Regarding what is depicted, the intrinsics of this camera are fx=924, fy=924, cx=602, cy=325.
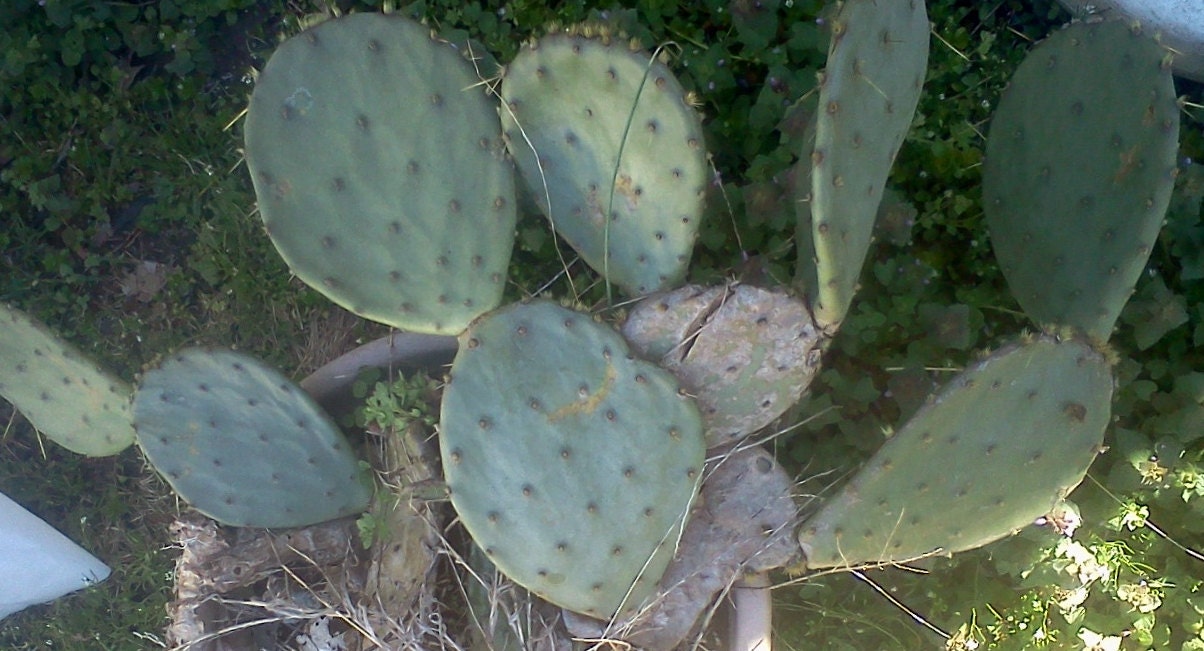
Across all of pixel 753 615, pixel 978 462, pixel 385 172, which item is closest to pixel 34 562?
pixel 385 172

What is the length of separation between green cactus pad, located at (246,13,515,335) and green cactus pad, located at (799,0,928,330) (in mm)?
502

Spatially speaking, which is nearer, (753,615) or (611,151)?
(611,151)

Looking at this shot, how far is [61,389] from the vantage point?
1.67 metres

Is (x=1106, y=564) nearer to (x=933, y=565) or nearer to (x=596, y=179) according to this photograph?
(x=933, y=565)

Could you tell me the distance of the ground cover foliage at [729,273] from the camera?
179cm

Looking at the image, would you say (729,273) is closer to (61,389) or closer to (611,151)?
(611,151)

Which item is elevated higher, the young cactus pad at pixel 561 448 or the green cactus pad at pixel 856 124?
the green cactus pad at pixel 856 124

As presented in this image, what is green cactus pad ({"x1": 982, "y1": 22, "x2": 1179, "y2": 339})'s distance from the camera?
1438 mm

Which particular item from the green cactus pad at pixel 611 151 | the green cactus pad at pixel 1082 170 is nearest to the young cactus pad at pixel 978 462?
the green cactus pad at pixel 1082 170

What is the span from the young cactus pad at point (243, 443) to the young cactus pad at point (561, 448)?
0.34 meters

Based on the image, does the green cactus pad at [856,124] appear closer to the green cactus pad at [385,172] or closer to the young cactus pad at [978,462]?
the young cactus pad at [978,462]

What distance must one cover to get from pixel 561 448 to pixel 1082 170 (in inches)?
38.1

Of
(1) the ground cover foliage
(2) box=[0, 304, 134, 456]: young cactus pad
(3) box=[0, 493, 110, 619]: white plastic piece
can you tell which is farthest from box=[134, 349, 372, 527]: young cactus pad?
(3) box=[0, 493, 110, 619]: white plastic piece

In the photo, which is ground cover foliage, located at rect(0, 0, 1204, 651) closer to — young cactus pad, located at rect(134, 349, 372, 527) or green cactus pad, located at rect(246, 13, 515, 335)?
green cactus pad, located at rect(246, 13, 515, 335)
